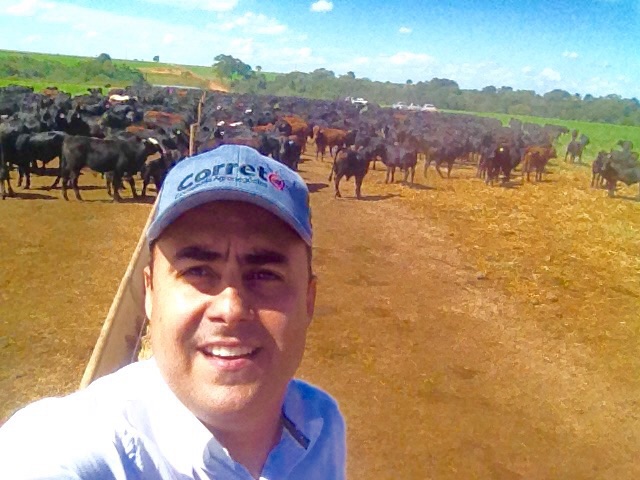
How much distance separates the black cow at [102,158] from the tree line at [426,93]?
1854 inches

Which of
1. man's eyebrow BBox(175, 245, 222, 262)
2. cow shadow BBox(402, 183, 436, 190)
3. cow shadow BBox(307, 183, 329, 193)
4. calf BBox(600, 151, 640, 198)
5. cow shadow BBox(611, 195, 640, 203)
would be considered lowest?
cow shadow BBox(307, 183, 329, 193)

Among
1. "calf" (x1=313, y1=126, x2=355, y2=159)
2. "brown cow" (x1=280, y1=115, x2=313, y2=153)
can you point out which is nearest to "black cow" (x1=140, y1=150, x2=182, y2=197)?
"brown cow" (x1=280, y1=115, x2=313, y2=153)

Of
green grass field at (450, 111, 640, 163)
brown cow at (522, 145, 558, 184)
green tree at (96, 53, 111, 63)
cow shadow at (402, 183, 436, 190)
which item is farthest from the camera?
green tree at (96, 53, 111, 63)

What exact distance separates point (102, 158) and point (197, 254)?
14.1 meters

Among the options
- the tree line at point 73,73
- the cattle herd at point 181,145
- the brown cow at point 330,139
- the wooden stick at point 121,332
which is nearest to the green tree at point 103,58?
the tree line at point 73,73

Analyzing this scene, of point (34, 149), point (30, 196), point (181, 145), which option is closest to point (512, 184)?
point (181, 145)

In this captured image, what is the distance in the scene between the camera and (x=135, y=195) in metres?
14.7

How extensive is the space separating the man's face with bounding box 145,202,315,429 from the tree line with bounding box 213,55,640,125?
56553mm

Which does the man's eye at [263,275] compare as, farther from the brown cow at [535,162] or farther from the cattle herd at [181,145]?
the brown cow at [535,162]

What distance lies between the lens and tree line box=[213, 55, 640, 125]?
59053mm

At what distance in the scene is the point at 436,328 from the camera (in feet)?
27.0

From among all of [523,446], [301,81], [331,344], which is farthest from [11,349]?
[301,81]

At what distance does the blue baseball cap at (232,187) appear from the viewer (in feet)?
4.59

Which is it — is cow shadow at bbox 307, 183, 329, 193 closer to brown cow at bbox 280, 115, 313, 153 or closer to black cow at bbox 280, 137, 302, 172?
black cow at bbox 280, 137, 302, 172
